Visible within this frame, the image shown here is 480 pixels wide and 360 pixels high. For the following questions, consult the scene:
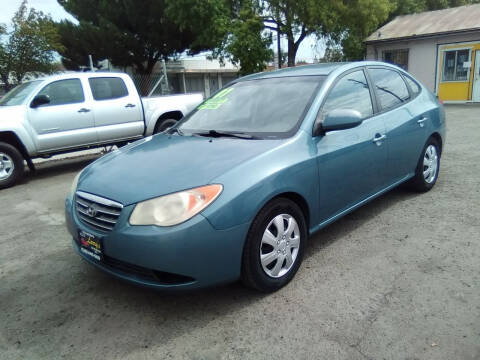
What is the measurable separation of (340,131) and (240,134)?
863mm

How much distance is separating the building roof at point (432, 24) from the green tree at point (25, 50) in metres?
14.9

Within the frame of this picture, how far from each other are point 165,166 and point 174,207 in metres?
0.51

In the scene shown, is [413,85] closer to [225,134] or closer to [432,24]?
[225,134]

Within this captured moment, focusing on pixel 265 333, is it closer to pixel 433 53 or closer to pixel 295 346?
pixel 295 346

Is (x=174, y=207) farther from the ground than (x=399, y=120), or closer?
closer

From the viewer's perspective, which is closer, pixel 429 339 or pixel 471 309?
pixel 429 339

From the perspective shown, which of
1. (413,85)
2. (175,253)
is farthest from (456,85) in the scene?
(175,253)

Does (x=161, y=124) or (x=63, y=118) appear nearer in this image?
(x=63, y=118)

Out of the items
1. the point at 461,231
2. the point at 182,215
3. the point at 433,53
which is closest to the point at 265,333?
the point at 182,215

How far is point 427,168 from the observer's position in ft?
15.5

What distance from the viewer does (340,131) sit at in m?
3.36

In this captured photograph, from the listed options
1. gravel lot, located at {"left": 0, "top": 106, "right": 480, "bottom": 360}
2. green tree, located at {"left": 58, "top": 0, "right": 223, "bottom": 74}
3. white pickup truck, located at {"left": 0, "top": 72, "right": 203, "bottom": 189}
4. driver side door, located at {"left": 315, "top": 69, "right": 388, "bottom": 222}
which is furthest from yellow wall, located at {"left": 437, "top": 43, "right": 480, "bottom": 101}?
driver side door, located at {"left": 315, "top": 69, "right": 388, "bottom": 222}

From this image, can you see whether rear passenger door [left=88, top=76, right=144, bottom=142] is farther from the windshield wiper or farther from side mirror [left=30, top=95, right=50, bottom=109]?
the windshield wiper

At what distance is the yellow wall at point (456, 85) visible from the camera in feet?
55.0
